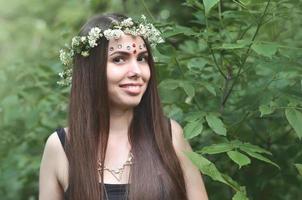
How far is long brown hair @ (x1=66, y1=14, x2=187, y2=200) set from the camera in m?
2.37

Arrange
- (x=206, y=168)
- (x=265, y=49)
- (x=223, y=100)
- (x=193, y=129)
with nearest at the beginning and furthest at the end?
1. (x=206, y=168)
2. (x=265, y=49)
3. (x=193, y=129)
4. (x=223, y=100)

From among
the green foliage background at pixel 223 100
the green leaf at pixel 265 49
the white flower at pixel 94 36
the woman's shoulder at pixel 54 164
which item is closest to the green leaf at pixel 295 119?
the green foliage background at pixel 223 100

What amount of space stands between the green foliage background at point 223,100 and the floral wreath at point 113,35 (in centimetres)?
9

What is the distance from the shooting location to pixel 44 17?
25.9ft

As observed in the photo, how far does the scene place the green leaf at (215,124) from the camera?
7.63 feet

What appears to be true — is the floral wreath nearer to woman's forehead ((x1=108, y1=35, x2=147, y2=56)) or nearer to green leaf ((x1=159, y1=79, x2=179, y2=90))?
woman's forehead ((x1=108, y1=35, x2=147, y2=56))

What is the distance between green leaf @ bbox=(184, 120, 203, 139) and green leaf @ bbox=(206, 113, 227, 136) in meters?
0.04

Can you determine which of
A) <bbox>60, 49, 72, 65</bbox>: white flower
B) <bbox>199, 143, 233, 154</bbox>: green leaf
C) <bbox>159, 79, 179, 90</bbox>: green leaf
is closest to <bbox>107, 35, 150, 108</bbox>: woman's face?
<bbox>159, 79, 179, 90</bbox>: green leaf

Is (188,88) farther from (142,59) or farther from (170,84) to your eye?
(142,59)

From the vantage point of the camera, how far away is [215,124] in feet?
7.73

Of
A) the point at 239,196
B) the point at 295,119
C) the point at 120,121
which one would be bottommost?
the point at 239,196

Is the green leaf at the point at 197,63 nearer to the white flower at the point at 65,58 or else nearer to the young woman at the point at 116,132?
the young woman at the point at 116,132

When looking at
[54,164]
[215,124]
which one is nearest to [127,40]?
[215,124]

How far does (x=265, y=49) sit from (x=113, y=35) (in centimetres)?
50
